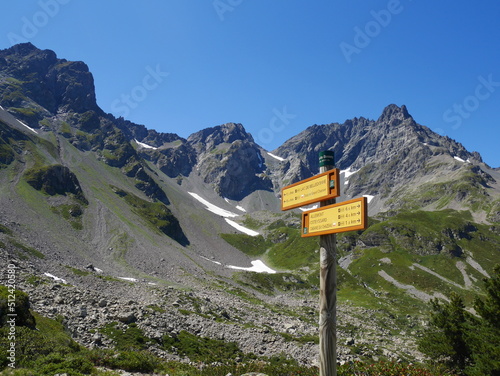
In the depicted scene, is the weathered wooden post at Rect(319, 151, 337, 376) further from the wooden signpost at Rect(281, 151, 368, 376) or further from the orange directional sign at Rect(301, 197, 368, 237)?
the orange directional sign at Rect(301, 197, 368, 237)

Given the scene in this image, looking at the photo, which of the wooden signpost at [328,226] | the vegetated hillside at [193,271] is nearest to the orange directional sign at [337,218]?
the wooden signpost at [328,226]

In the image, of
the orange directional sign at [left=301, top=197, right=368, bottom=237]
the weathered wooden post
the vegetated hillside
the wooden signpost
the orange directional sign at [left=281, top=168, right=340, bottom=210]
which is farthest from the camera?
the vegetated hillside

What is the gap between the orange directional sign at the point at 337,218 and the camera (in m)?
8.16

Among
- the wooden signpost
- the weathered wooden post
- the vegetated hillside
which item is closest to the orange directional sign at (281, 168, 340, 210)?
the wooden signpost

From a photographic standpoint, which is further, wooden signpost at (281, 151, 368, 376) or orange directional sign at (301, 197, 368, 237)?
wooden signpost at (281, 151, 368, 376)

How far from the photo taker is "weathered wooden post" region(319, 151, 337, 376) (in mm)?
8609

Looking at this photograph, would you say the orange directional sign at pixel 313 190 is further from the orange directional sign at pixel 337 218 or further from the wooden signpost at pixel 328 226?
the orange directional sign at pixel 337 218

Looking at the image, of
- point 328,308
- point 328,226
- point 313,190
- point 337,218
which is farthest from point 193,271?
point 337,218

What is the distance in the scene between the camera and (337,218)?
8750 millimetres

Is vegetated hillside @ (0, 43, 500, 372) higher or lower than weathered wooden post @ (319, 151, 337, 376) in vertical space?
lower

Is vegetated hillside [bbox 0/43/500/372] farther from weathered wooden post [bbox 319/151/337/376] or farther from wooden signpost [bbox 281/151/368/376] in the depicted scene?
wooden signpost [bbox 281/151/368/376]

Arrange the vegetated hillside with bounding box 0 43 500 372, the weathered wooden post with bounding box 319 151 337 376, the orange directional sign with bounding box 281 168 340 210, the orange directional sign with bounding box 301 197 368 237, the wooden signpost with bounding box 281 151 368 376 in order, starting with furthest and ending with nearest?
the vegetated hillside with bounding box 0 43 500 372 < the orange directional sign with bounding box 281 168 340 210 < the weathered wooden post with bounding box 319 151 337 376 < the wooden signpost with bounding box 281 151 368 376 < the orange directional sign with bounding box 301 197 368 237

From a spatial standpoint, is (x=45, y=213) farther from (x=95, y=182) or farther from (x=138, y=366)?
(x=138, y=366)

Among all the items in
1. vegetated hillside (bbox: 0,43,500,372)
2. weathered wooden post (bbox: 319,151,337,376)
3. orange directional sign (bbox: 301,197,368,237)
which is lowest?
vegetated hillside (bbox: 0,43,500,372)
